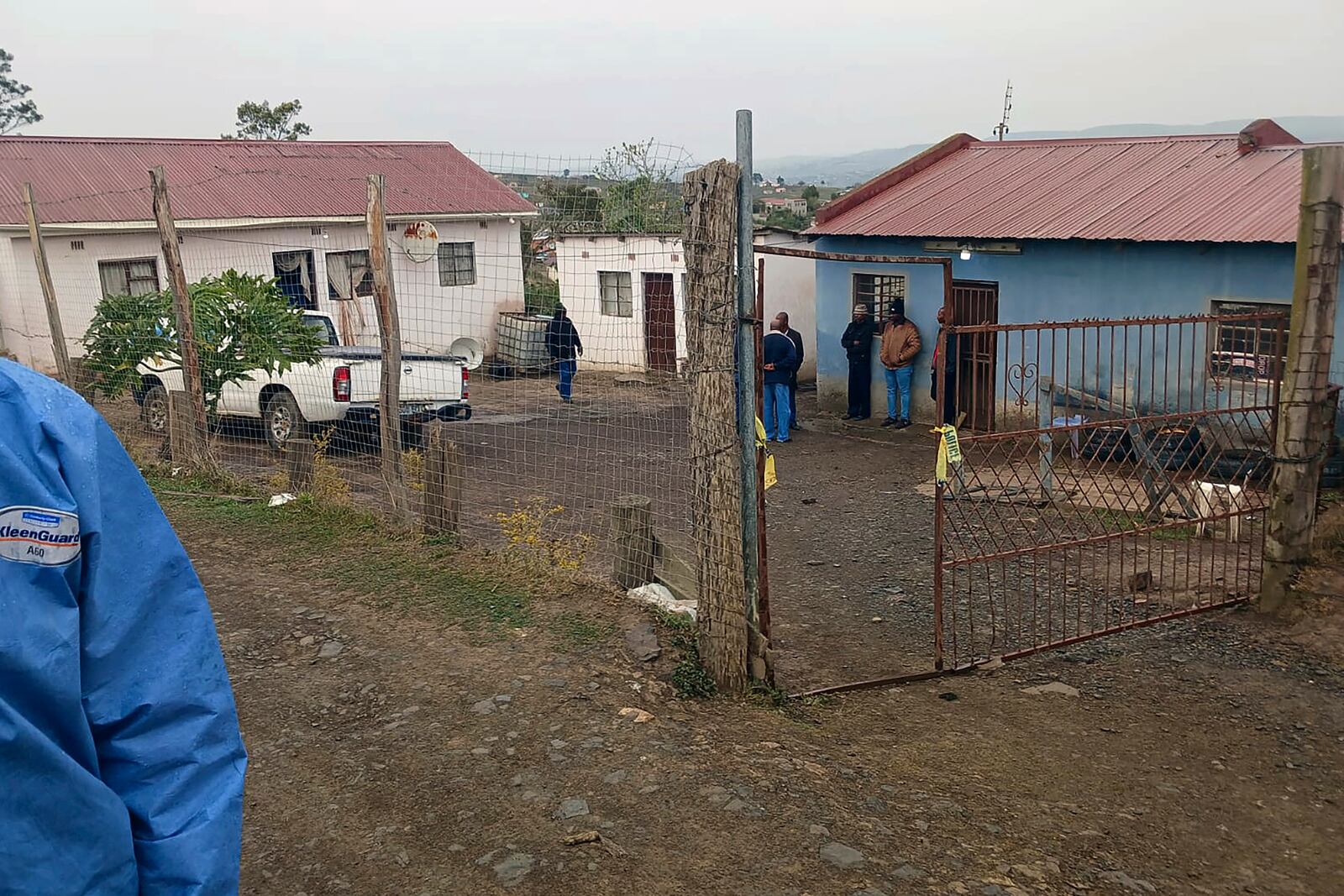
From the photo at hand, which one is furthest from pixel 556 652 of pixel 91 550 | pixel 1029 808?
pixel 91 550

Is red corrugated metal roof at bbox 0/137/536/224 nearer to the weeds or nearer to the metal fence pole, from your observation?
the weeds

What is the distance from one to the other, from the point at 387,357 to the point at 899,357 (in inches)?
331

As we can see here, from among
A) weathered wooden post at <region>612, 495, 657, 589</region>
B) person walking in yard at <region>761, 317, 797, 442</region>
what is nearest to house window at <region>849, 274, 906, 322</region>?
person walking in yard at <region>761, 317, 797, 442</region>

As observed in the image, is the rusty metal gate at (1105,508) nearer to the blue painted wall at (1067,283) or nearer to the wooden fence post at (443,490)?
the blue painted wall at (1067,283)

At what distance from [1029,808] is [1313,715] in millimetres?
2051

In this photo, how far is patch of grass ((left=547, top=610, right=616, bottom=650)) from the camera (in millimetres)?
5344

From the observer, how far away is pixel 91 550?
67.5 inches

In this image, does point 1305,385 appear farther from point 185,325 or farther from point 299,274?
point 299,274

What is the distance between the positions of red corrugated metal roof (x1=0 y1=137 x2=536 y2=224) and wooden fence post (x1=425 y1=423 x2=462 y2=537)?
10666 millimetres

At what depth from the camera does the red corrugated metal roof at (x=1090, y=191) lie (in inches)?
446

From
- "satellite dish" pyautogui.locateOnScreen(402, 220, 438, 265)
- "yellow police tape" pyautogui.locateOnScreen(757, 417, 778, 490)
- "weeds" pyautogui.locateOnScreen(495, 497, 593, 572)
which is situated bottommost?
"weeds" pyautogui.locateOnScreen(495, 497, 593, 572)

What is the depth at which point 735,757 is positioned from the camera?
14.2ft

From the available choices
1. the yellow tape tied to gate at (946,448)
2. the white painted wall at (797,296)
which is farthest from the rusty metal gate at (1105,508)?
the white painted wall at (797,296)

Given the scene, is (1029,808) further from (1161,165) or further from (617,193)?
(1161,165)
